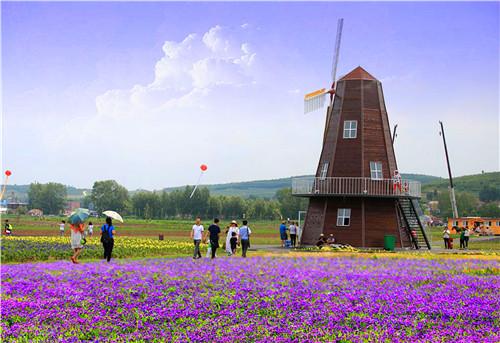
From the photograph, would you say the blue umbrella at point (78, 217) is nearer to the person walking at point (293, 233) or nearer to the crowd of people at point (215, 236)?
the crowd of people at point (215, 236)

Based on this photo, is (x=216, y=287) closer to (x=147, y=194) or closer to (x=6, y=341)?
(x=6, y=341)

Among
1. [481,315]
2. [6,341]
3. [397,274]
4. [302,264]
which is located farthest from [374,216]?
[6,341]

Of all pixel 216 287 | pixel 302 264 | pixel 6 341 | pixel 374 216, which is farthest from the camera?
pixel 374 216

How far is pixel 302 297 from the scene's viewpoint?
636 inches

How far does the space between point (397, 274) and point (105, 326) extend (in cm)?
1182

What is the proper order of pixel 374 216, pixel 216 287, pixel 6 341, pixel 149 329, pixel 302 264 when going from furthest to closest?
1. pixel 374 216
2. pixel 302 264
3. pixel 216 287
4. pixel 149 329
5. pixel 6 341

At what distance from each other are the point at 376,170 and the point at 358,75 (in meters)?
6.92

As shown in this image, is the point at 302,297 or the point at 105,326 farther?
the point at 302,297

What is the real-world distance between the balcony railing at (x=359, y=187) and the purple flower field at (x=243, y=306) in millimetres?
20068

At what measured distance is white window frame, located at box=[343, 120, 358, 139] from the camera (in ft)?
145

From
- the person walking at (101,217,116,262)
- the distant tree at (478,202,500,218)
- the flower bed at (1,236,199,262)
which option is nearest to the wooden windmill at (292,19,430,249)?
the flower bed at (1,236,199,262)

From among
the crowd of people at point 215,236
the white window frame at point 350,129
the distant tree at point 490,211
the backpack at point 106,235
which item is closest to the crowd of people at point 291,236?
the white window frame at point 350,129

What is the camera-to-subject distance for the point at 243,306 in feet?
49.7

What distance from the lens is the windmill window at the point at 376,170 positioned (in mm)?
43469
